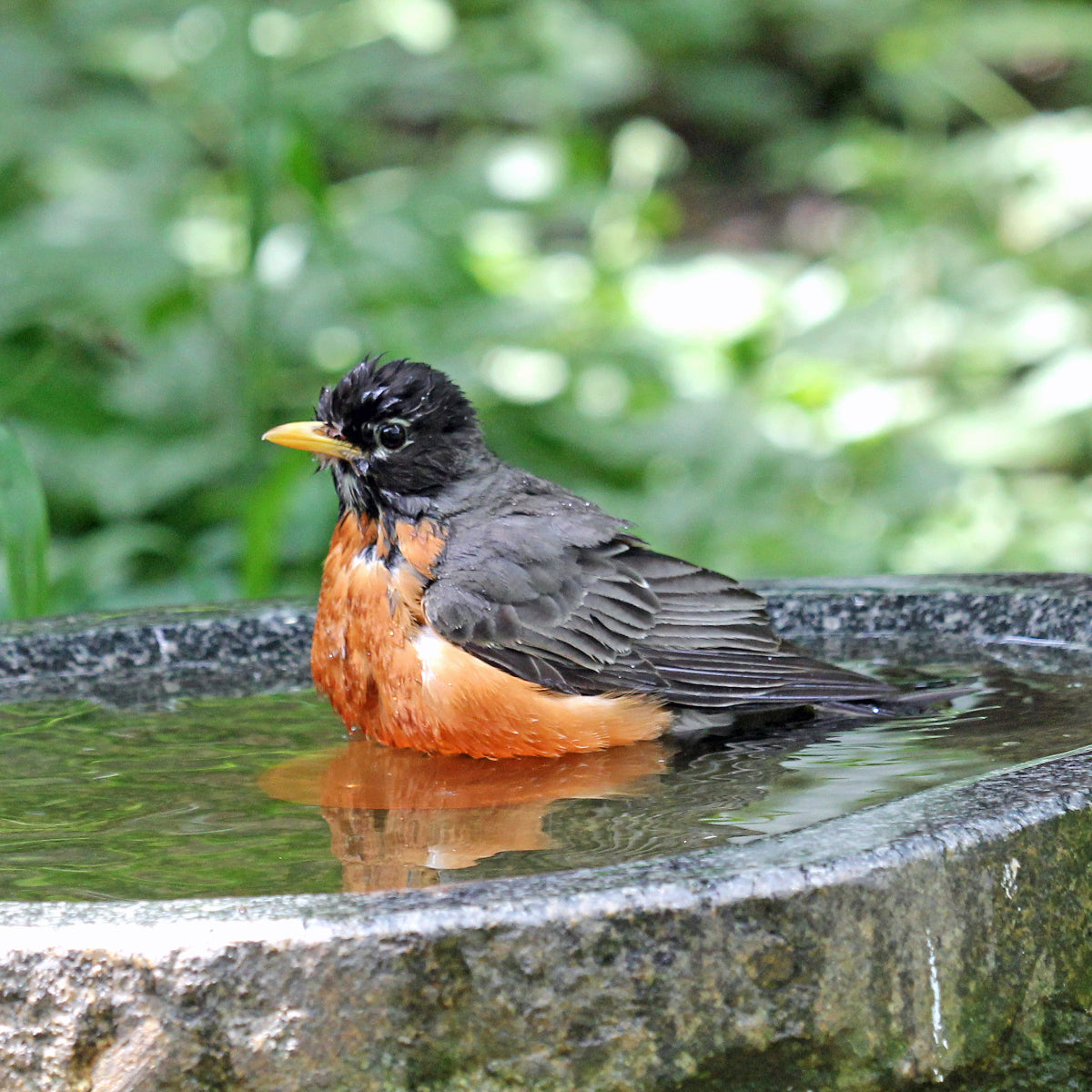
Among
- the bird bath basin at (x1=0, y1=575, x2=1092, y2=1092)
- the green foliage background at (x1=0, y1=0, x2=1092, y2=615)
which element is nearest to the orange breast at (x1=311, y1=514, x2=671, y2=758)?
the bird bath basin at (x1=0, y1=575, x2=1092, y2=1092)

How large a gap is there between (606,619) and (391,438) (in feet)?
2.05

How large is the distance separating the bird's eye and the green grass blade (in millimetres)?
1088

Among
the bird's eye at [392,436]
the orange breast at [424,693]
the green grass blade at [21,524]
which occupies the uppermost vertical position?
the bird's eye at [392,436]

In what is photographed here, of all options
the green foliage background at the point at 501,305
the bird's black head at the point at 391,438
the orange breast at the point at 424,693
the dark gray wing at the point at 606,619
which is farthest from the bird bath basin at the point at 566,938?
the green foliage background at the point at 501,305

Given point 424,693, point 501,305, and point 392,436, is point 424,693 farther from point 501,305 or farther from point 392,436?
point 501,305

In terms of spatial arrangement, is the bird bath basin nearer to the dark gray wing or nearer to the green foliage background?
the dark gray wing

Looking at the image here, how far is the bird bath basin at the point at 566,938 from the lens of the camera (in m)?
1.77

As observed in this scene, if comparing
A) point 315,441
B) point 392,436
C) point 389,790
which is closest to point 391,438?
point 392,436

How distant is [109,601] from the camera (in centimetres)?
519

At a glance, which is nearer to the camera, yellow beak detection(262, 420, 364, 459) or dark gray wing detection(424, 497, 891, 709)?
dark gray wing detection(424, 497, 891, 709)

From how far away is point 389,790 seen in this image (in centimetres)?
283

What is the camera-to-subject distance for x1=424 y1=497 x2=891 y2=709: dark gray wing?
10.4 ft

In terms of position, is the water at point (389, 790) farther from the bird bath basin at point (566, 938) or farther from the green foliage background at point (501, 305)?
the green foliage background at point (501, 305)

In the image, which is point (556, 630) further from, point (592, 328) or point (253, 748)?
point (592, 328)
